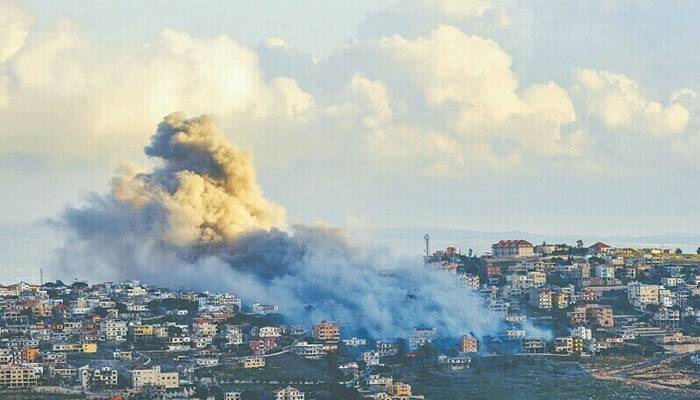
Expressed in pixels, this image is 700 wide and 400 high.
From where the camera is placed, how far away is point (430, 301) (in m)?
109

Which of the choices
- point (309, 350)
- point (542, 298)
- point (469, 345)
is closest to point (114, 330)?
point (309, 350)

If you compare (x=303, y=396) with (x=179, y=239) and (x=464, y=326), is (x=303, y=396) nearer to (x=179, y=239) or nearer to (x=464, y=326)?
(x=464, y=326)

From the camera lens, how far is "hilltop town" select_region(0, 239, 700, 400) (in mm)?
91188

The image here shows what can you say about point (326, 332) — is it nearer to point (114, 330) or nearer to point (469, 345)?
point (469, 345)

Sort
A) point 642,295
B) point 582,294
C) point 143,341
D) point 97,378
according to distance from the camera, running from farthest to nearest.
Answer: point 582,294 → point 642,295 → point 143,341 → point 97,378

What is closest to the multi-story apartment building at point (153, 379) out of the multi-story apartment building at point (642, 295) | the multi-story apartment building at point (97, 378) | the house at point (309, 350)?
the multi-story apartment building at point (97, 378)

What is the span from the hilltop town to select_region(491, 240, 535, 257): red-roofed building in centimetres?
452

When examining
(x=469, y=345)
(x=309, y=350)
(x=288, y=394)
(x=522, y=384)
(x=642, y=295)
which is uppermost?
(x=642, y=295)

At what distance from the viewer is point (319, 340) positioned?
102938 mm

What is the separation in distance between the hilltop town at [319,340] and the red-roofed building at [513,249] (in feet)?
14.8

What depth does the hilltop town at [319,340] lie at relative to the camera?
3590 inches

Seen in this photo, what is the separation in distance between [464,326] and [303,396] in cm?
1852

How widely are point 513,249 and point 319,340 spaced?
2912 centimetres

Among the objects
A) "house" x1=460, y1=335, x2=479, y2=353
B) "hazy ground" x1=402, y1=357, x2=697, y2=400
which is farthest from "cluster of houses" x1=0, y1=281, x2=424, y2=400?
"house" x1=460, y1=335, x2=479, y2=353
